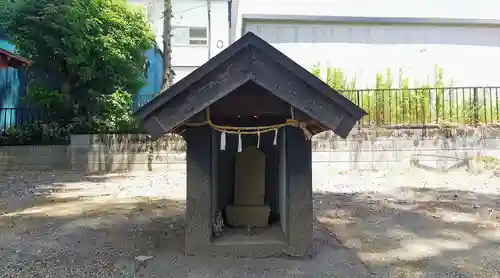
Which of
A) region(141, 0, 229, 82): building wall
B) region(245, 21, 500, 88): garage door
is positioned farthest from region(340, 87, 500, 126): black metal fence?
region(141, 0, 229, 82): building wall

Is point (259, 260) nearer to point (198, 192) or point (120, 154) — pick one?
point (198, 192)

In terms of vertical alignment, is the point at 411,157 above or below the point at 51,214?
above

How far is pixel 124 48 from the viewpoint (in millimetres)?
10859

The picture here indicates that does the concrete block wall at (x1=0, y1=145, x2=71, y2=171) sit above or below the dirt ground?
above

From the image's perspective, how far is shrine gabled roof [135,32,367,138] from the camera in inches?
131

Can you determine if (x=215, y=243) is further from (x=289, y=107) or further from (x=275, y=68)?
(x=275, y=68)

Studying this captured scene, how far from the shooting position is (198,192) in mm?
3812

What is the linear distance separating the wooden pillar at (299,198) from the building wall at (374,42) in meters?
11.4

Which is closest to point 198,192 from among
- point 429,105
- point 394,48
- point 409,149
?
point 409,149

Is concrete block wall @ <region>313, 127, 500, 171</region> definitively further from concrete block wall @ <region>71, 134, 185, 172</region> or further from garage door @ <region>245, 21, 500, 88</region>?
garage door @ <region>245, 21, 500, 88</region>

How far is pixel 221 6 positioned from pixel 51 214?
17.3 meters

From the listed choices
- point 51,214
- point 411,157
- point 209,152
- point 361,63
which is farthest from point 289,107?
point 361,63

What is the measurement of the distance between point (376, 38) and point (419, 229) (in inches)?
470

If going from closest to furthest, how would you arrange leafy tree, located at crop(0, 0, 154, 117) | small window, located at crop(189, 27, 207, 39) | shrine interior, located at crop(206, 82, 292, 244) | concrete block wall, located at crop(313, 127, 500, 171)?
shrine interior, located at crop(206, 82, 292, 244) → leafy tree, located at crop(0, 0, 154, 117) → concrete block wall, located at crop(313, 127, 500, 171) → small window, located at crop(189, 27, 207, 39)
